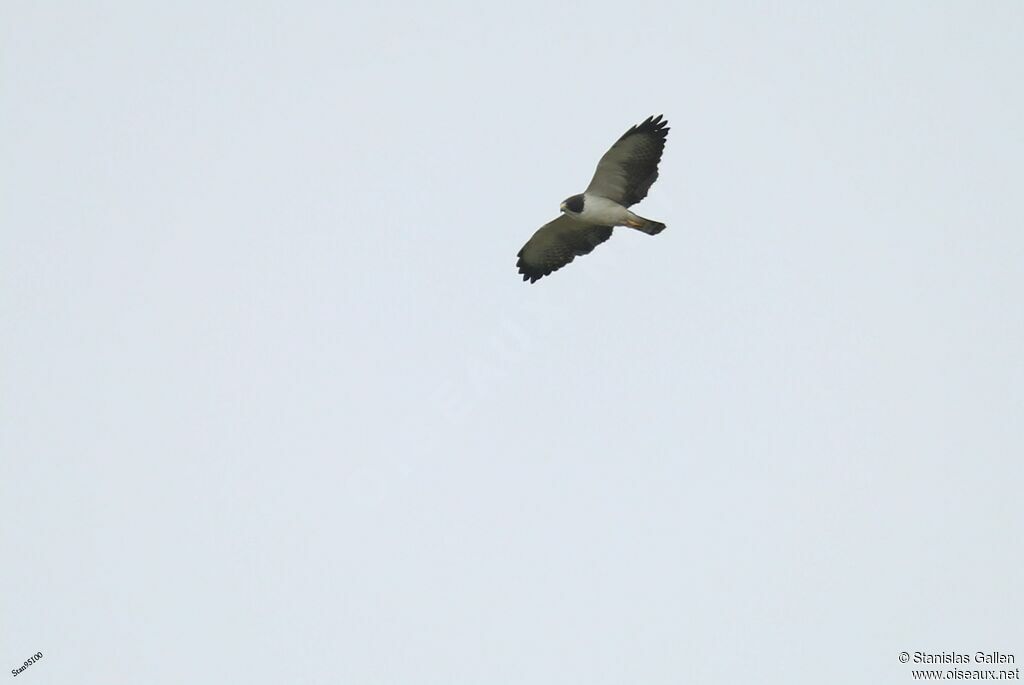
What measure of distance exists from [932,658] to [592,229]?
10145mm

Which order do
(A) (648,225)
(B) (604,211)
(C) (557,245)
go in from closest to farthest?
(A) (648,225) → (B) (604,211) → (C) (557,245)

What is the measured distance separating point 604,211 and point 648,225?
77 cm

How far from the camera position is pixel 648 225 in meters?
27.8

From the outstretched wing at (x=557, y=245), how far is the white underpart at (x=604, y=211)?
53 centimetres

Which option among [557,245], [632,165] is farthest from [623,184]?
[557,245]

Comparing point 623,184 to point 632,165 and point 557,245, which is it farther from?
point 557,245

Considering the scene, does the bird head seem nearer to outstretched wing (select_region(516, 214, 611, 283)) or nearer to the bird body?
the bird body

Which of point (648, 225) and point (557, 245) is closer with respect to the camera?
point (648, 225)

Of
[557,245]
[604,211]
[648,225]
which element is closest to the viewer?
[648,225]

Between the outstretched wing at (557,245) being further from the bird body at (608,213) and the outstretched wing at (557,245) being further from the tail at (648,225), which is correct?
the tail at (648,225)

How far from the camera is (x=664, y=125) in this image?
2780 cm

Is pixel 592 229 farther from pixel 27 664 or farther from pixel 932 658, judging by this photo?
pixel 27 664

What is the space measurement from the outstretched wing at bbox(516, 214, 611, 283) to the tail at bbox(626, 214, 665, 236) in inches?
39.0

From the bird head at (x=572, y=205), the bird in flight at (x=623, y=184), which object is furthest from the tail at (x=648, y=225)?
the bird head at (x=572, y=205)
